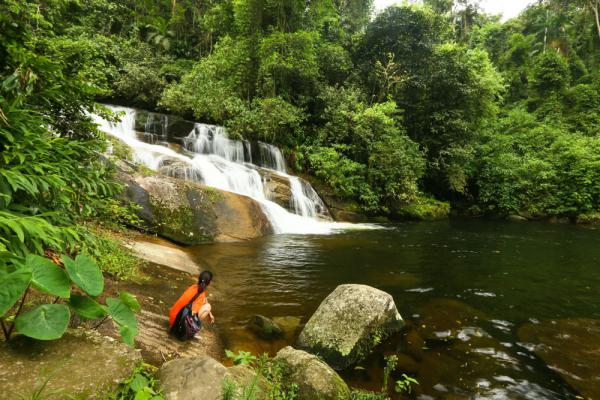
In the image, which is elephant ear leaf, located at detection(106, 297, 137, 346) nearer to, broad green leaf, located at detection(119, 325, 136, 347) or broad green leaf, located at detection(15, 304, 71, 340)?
broad green leaf, located at detection(119, 325, 136, 347)

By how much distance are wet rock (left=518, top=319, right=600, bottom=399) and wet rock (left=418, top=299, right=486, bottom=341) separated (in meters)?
0.75

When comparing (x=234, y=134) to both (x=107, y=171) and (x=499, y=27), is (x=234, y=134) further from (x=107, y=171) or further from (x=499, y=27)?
→ (x=499, y=27)

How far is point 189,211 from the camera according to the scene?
33.3 feet

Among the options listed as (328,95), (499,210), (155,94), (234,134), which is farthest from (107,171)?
(499,210)

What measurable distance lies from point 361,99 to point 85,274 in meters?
21.5

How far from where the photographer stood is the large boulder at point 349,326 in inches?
169

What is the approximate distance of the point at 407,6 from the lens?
70.4ft

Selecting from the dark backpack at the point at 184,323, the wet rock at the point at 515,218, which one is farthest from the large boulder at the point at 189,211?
the wet rock at the point at 515,218

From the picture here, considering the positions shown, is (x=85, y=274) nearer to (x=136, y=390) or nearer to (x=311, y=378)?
(x=136, y=390)

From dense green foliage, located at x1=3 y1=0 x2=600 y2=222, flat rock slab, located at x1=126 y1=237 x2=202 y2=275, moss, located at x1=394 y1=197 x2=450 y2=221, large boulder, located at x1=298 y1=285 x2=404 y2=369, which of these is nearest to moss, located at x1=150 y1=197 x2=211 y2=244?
flat rock slab, located at x1=126 y1=237 x2=202 y2=275

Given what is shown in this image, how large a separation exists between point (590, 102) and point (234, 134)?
99.0ft

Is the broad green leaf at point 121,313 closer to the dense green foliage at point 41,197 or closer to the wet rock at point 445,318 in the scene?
the dense green foliage at point 41,197

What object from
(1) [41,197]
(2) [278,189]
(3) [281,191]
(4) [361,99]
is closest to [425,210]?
(4) [361,99]

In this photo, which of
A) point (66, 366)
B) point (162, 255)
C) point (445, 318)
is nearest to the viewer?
point (66, 366)
